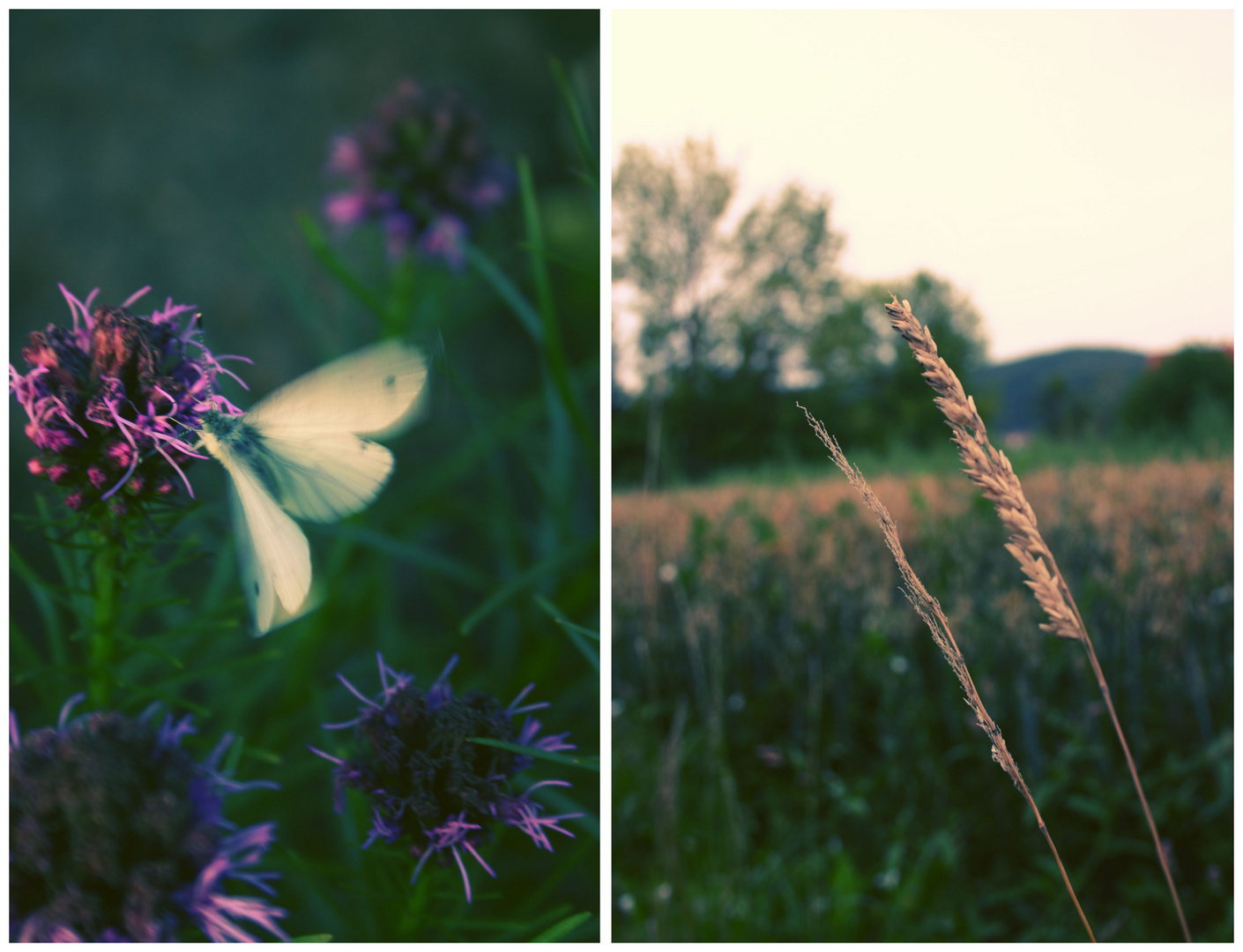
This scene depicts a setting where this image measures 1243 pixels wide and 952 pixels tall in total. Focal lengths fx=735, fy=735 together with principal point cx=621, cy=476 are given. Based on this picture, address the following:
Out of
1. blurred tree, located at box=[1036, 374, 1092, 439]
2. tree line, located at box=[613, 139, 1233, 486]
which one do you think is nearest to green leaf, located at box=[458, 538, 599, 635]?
tree line, located at box=[613, 139, 1233, 486]

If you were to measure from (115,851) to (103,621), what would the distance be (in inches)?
5.7

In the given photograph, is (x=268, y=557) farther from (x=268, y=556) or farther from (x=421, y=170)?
(x=421, y=170)

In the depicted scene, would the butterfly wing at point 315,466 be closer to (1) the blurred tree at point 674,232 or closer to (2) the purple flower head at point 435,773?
(2) the purple flower head at point 435,773

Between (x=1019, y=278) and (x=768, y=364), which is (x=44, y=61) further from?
(x=1019, y=278)

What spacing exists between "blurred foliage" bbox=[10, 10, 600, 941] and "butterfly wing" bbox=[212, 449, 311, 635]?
0.04m

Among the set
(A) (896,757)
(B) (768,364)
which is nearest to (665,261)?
(B) (768,364)

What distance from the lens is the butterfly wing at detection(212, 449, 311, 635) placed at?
0.40 m

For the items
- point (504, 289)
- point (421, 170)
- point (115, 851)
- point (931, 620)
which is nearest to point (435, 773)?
point (115, 851)

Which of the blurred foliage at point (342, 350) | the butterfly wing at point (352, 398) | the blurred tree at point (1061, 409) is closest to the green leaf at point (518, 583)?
the blurred foliage at point (342, 350)

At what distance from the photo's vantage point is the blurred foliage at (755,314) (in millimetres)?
744

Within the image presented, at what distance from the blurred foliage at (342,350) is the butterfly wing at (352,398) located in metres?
0.02

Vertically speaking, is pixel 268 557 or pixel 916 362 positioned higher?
pixel 916 362

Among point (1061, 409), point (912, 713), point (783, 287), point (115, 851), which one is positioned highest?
point (783, 287)

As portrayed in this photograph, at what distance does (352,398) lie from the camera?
40 cm
